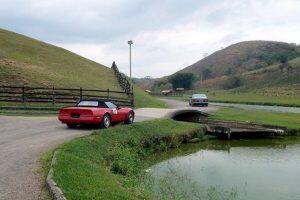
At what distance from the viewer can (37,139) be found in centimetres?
1734

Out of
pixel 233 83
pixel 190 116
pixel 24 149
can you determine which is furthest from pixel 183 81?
pixel 24 149

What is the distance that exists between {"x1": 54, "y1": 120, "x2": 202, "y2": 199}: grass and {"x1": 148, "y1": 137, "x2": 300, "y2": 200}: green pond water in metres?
0.87

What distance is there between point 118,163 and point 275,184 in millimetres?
5864

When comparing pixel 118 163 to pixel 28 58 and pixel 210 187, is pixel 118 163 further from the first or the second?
pixel 28 58

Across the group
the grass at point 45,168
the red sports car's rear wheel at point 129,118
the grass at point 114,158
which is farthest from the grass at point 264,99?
the grass at point 45,168

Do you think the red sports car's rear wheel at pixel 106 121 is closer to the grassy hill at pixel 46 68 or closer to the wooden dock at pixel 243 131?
the wooden dock at pixel 243 131

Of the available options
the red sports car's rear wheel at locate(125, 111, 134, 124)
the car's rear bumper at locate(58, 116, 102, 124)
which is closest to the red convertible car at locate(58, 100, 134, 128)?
the car's rear bumper at locate(58, 116, 102, 124)

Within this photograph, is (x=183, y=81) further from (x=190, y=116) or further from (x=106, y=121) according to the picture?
(x=106, y=121)

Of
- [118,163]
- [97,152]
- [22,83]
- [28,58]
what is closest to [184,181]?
[118,163]

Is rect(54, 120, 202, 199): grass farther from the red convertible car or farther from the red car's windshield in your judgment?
the red car's windshield

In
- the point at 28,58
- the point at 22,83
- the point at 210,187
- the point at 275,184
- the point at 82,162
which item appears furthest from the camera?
the point at 28,58

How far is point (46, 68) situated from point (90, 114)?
30217 mm

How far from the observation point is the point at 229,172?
1762cm

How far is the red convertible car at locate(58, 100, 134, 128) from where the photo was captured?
20516mm
